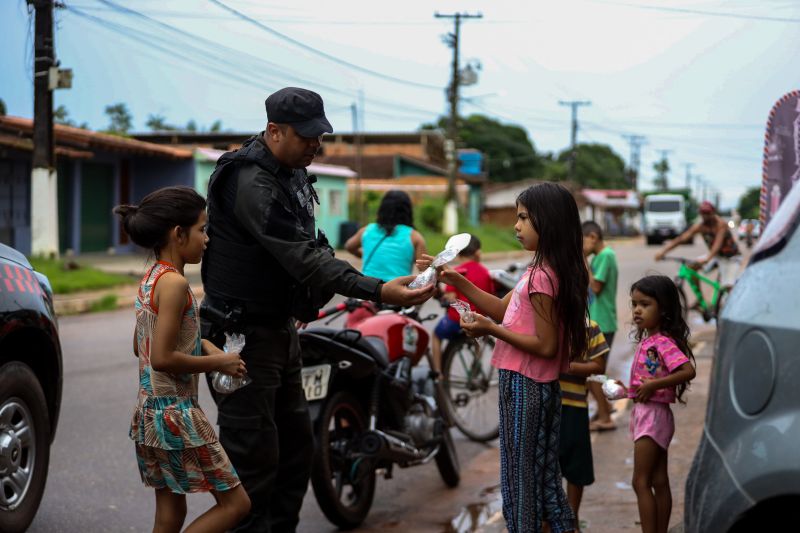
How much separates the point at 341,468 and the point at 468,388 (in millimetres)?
2447

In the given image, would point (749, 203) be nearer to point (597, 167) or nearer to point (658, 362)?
point (597, 167)

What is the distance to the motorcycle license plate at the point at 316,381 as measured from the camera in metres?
4.92

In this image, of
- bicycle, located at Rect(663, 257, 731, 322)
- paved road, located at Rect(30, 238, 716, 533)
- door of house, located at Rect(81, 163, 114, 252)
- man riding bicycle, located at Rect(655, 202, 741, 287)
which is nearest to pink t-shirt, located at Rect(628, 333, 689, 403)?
paved road, located at Rect(30, 238, 716, 533)

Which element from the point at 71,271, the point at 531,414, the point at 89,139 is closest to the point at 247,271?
the point at 531,414

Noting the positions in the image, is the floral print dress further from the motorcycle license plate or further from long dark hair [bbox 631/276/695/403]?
long dark hair [bbox 631/276/695/403]

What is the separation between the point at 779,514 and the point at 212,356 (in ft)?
6.44

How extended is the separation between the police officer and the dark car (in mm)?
1142

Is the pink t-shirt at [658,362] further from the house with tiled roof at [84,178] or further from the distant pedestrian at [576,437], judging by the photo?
the house with tiled roof at [84,178]

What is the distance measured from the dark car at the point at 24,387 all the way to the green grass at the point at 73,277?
12.3m

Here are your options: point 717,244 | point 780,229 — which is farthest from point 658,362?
point 717,244

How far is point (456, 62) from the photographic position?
39844 mm

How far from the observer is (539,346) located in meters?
3.79

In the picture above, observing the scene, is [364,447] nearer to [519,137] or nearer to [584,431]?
[584,431]

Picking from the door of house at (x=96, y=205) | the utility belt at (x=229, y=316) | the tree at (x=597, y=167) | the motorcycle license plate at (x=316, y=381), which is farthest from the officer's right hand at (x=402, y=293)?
the tree at (x=597, y=167)
